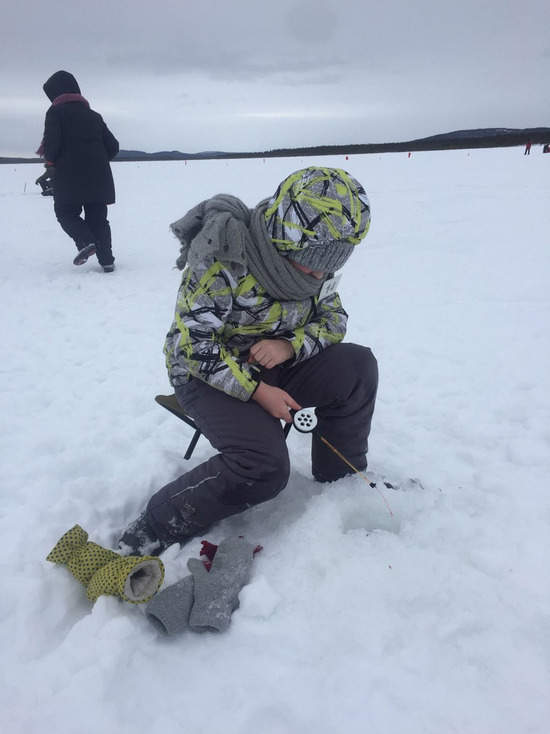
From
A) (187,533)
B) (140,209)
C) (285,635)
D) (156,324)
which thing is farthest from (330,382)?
(140,209)

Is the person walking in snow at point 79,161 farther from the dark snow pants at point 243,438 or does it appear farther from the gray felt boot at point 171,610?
the gray felt boot at point 171,610

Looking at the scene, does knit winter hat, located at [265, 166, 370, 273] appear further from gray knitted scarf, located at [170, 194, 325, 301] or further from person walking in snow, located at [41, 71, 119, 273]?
person walking in snow, located at [41, 71, 119, 273]

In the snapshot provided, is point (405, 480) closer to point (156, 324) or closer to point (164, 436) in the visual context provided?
point (164, 436)

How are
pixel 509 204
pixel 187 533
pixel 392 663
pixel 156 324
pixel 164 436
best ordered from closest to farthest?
1. pixel 392 663
2. pixel 187 533
3. pixel 164 436
4. pixel 156 324
5. pixel 509 204

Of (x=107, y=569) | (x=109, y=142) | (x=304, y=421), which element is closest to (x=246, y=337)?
(x=304, y=421)

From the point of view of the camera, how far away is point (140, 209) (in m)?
11.6

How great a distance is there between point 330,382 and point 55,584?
1.26m

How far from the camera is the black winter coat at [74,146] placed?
5344 mm

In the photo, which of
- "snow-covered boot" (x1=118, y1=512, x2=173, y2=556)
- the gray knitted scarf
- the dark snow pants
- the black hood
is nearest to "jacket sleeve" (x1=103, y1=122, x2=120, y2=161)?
the black hood

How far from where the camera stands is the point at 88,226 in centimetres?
590

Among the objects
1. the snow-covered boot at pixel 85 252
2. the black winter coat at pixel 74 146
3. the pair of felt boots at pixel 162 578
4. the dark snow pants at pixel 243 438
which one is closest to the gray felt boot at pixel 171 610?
the pair of felt boots at pixel 162 578

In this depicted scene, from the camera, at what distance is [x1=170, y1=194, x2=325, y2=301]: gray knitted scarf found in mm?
1767

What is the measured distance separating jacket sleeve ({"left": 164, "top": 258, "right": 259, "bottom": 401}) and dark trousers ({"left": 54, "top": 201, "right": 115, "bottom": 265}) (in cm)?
448

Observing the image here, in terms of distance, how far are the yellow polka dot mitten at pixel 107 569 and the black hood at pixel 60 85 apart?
5.36 metres
